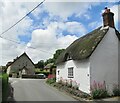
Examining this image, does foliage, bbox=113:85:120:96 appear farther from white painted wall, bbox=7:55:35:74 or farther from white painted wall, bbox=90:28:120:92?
white painted wall, bbox=7:55:35:74

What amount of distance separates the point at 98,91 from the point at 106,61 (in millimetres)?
3018

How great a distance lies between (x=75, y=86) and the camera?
22.1m

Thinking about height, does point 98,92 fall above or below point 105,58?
below

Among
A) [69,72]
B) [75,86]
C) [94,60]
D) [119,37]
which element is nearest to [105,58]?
[94,60]

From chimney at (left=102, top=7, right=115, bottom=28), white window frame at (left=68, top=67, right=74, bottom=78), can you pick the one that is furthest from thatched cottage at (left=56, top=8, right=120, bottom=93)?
white window frame at (left=68, top=67, right=74, bottom=78)

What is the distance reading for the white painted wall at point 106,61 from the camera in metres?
18.8

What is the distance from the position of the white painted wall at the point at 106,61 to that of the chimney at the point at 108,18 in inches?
24.0

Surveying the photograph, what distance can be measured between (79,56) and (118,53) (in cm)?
345

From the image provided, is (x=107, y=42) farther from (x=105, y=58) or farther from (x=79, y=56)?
(x=79, y=56)

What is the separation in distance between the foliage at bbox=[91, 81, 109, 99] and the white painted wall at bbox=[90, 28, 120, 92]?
437mm

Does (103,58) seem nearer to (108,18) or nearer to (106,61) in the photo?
(106,61)

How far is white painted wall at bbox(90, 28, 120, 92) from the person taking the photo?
61.5ft

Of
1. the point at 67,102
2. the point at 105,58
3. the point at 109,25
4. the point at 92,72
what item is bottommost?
the point at 67,102

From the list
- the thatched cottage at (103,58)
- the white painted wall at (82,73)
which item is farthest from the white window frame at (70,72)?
the thatched cottage at (103,58)
